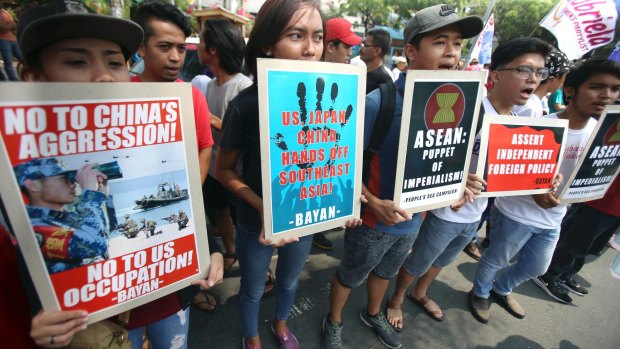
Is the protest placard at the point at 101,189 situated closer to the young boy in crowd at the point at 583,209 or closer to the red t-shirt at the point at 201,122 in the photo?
the red t-shirt at the point at 201,122

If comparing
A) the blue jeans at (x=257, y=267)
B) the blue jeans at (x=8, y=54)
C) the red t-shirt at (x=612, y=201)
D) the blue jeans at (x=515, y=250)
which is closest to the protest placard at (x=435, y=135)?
the blue jeans at (x=257, y=267)

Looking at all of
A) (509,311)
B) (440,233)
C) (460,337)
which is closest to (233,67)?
(440,233)

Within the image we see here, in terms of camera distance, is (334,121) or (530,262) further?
(530,262)

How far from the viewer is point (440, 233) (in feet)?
6.88

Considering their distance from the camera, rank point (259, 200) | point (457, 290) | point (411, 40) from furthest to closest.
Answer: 1. point (457, 290)
2. point (411, 40)
3. point (259, 200)

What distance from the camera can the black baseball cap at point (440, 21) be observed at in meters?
1.47

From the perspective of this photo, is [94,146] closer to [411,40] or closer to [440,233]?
[411,40]

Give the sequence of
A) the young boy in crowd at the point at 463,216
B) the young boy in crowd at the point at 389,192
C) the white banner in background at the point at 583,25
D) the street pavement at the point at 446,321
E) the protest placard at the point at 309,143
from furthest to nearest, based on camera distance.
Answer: the white banner in background at the point at 583,25 → the street pavement at the point at 446,321 → the young boy in crowd at the point at 463,216 → the young boy in crowd at the point at 389,192 → the protest placard at the point at 309,143

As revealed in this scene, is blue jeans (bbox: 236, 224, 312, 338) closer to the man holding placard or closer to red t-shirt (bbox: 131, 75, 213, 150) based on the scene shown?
red t-shirt (bbox: 131, 75, 213, 150)

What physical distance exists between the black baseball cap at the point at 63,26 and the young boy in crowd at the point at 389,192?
1.11m

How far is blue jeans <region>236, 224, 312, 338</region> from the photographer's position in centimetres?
165

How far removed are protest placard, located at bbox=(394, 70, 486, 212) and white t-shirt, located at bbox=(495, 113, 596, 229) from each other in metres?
0.97

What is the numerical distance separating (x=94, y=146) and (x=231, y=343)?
72.6 inches

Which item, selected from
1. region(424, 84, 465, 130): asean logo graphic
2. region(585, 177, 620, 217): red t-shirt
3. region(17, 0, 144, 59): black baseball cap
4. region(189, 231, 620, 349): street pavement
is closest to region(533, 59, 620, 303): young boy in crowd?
region(585, 177, 620, 217): red t-shirt
